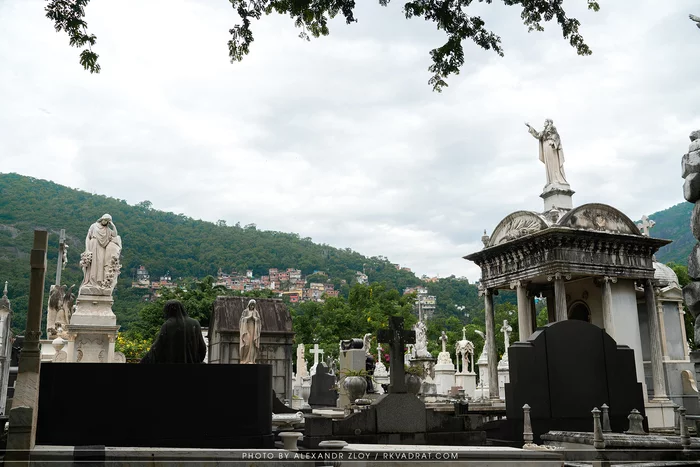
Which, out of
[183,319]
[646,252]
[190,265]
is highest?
[190,265]

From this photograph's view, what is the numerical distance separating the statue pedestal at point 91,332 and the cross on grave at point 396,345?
19.6 feet

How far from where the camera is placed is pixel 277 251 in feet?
436

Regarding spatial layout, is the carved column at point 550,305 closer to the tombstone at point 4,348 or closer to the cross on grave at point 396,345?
the cross on grave at point 396,345

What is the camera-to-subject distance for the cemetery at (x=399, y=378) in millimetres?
6113

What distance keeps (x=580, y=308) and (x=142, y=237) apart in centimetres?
8529

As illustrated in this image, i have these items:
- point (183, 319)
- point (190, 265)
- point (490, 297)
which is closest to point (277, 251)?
point (190, 265)

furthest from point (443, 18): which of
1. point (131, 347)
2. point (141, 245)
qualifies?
point (141, 245)

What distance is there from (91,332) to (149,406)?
23.1 feet

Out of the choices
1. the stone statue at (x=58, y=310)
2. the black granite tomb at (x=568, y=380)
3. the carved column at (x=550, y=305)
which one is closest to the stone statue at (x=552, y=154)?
the carved column at (x=550, y=305)

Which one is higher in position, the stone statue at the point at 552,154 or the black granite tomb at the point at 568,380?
the stone statue at the point at 552,154

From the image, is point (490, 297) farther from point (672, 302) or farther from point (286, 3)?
point (286, 3)

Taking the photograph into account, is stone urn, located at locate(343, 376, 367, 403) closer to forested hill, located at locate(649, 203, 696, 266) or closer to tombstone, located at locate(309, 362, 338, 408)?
tombstone, located at locate(309, 362, 338, 408)

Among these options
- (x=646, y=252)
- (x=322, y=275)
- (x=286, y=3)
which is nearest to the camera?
(x=286, y=3)

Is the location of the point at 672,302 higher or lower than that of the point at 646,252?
lower
